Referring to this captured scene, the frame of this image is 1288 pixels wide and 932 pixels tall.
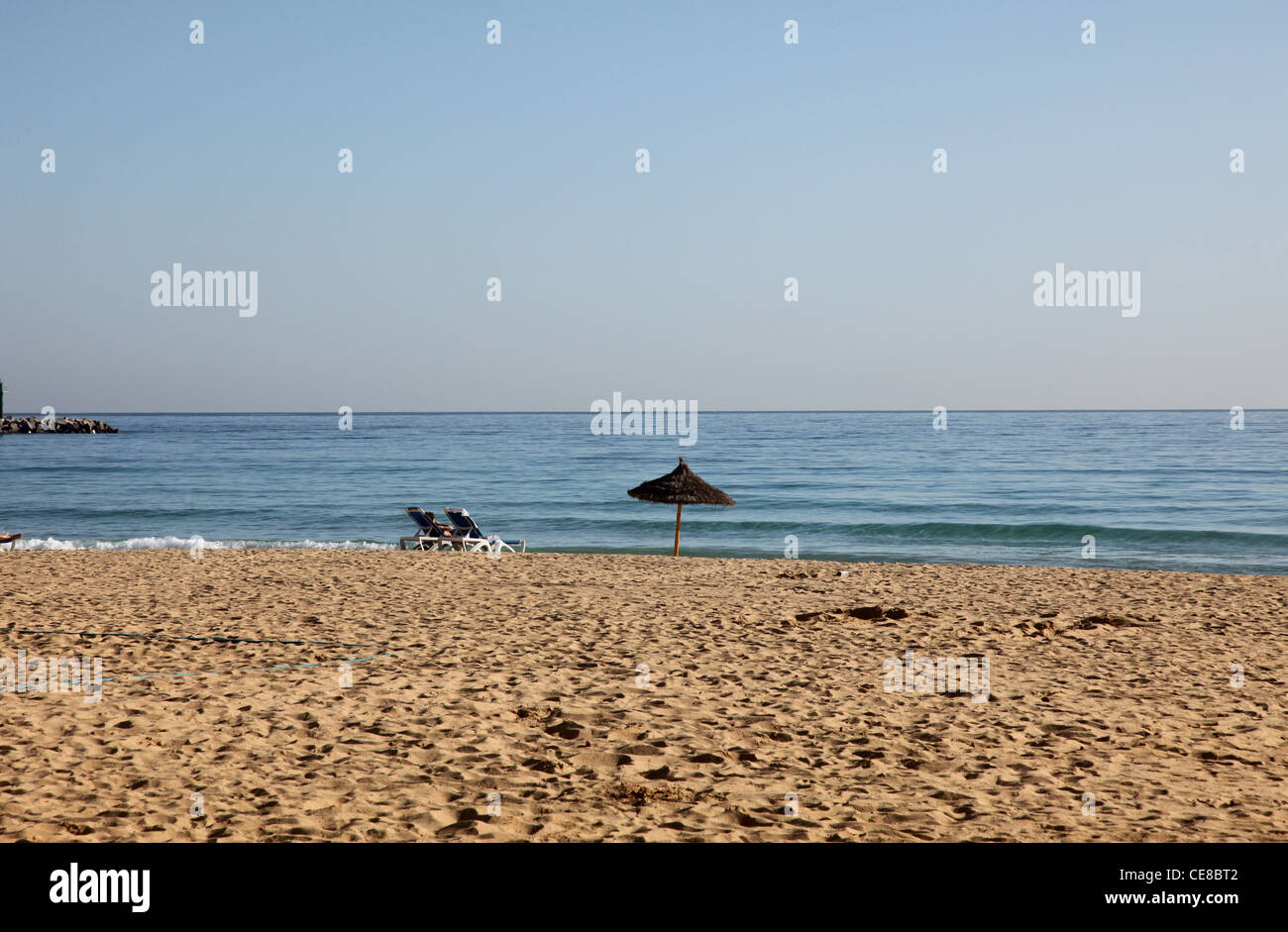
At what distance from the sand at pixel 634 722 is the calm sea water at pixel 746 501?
11889 mm

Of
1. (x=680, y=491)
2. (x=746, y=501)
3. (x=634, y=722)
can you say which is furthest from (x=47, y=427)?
(x=634, y=722)

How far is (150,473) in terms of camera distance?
4547 cm

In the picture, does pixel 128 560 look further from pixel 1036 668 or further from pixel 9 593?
pixel 1036 668

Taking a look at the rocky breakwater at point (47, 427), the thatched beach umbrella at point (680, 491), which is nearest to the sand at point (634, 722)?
the thatched beach umbrella at point (680, 491)

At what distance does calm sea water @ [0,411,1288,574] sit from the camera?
2422 centimetres

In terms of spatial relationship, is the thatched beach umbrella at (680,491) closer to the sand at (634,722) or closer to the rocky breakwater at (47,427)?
the sand at (634,722)

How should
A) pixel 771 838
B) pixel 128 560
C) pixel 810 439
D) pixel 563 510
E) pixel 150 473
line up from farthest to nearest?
1. pixel 810 439
2. pixel 150 473
3. pixel 563 510
4. pixel 128 560
5. pixel 771 838

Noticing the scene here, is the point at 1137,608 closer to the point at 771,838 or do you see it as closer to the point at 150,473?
the point at 771,838

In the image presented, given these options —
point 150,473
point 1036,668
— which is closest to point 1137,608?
point 1036,668

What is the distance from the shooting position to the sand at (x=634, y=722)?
4695mm

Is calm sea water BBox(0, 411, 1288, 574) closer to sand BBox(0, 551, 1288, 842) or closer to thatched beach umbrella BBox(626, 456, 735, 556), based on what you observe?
thatched beach umbrella BBox(626, 456, 735, 556)

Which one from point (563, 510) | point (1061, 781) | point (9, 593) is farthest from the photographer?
point (563, 510)

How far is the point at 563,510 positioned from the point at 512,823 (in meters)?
27.8

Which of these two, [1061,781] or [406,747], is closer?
[1061,781]
